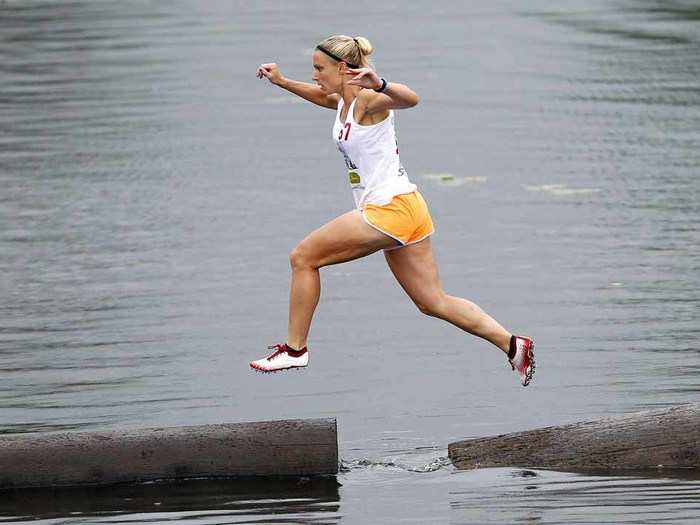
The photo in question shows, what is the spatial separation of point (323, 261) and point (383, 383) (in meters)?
1.62

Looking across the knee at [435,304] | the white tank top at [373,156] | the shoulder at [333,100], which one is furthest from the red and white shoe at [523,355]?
the shoulder at [333,100]

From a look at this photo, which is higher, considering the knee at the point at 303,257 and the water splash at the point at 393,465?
the knee at the point at 303,257

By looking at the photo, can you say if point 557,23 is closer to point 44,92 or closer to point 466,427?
point 44,92

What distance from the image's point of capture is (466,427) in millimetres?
10094

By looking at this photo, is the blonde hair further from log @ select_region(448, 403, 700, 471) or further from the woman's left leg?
log @ select_region(448, 403, 700, 471)

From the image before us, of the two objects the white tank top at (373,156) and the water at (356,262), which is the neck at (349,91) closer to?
the white tank top at (373,156)

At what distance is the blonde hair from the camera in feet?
31.0

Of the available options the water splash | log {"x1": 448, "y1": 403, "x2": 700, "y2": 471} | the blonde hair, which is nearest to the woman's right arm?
the blonde hair

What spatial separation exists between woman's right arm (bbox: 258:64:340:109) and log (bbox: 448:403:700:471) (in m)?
2.04

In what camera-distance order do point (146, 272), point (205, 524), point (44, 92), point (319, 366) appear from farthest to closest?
point (44, 92), point (146, 272), point (319, 366), point (205, 524)

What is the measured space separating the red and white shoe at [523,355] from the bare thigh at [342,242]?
0.87 metres

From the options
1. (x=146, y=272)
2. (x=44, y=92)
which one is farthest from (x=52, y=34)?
(x=146, y=272)

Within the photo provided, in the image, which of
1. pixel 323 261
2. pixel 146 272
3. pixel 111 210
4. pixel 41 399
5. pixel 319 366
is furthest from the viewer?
pixel 111 210

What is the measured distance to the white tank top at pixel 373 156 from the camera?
376 inches
